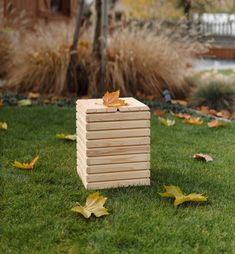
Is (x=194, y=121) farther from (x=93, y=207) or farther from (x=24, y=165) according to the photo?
(x=93, y=207)

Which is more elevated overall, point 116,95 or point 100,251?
point 116,95

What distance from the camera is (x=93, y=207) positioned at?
2.74 m

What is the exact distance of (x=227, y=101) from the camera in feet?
20.8

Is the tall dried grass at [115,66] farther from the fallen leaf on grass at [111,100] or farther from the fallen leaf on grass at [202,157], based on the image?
the fallen leaf on grass at [111,100]

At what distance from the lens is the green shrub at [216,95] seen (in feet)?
20.8

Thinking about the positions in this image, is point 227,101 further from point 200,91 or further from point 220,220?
point 220,220

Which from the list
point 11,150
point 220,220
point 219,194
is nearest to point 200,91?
point 11,150

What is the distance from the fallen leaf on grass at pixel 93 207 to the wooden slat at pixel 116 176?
27cm

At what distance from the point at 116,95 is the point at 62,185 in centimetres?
63

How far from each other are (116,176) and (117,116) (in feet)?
1.16

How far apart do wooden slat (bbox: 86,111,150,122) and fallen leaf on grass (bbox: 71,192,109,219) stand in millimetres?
478

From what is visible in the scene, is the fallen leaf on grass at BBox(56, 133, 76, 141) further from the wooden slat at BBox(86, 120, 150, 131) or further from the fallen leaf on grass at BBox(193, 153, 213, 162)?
the wooden slat at BBox(86, 120, 150, 131)

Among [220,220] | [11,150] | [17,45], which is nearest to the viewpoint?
[220,220]

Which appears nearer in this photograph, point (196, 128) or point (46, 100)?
point (196, 128)
